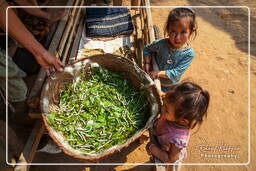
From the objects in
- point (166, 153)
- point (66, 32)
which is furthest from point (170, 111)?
point (66, 32)

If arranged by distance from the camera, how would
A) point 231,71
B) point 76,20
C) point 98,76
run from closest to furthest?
point 98,76 → point 76,20 → point 231,71

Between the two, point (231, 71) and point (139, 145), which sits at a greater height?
point (231, 71)

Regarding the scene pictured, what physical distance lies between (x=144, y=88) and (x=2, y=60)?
1462 mm

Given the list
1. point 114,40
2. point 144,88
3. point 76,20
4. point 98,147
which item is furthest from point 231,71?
point 98,147

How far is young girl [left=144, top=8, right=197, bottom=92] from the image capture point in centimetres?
230

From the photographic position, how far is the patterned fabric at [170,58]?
2.54 metres

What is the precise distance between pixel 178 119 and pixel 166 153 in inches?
15.3

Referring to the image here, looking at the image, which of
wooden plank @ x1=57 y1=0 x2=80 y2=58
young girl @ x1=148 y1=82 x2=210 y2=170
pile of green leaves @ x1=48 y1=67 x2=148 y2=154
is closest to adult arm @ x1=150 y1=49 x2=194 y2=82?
pile of green leaves @ x1=48 y1=67 x2=148 y2=154

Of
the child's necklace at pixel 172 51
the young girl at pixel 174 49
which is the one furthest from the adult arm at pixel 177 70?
the child's necklace at pixel 172 51

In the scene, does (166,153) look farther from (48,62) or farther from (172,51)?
(48,62)

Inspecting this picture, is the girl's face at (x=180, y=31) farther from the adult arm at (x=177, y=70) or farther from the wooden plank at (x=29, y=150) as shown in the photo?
the wooden plank at (x=29, y=150)

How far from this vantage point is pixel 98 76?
2873 millimetres

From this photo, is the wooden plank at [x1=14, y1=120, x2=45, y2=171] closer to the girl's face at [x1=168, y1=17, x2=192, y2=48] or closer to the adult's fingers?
the adult's fingers

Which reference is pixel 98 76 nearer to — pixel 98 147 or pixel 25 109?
pixel 98 147
